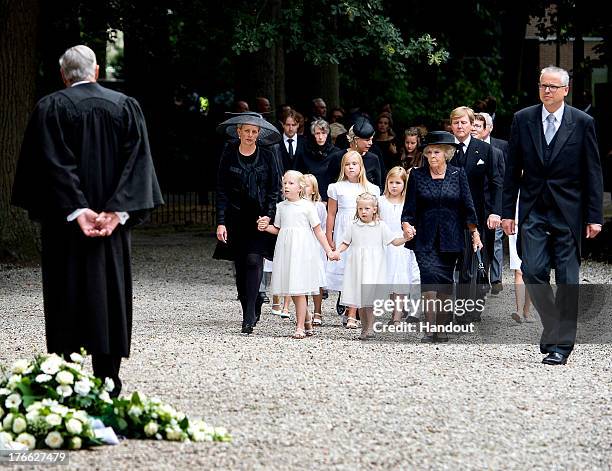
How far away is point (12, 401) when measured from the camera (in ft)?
23.2

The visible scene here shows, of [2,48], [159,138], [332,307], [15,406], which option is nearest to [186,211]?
[159,138]

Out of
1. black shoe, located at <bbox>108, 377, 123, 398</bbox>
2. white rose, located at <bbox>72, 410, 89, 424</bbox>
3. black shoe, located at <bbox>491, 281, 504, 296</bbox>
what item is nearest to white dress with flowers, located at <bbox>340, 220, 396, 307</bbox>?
black shoe, located at <bbox>491, 281, 504, 296</bbox>

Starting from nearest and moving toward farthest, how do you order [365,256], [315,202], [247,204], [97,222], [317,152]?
[97,222], [247,204], [365,256], [315,202], [317,152]

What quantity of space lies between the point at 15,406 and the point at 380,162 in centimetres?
748

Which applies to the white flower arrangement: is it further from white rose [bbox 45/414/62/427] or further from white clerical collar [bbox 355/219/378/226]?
white clerical collar [bbox 355/219/378/226]

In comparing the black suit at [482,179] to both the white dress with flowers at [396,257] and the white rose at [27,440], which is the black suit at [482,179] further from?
the white rose at [27,440]

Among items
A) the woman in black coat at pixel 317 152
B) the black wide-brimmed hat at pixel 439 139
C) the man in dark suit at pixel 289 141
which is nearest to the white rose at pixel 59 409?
the black wide-brimmed hat at pixel 439 139

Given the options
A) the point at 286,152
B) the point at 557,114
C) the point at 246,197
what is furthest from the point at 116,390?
the point at 286,152

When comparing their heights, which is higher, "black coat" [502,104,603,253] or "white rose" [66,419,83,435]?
"black coat" [502,104,603,253]

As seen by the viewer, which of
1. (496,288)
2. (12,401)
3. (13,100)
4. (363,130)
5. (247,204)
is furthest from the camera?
(13,100)

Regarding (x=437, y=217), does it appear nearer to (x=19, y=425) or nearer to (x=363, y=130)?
(x=363, y=130)

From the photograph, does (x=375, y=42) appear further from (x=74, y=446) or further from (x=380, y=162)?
(x=74, y=446)

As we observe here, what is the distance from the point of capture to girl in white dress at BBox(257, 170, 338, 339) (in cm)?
1195

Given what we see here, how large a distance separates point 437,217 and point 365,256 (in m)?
0.80
